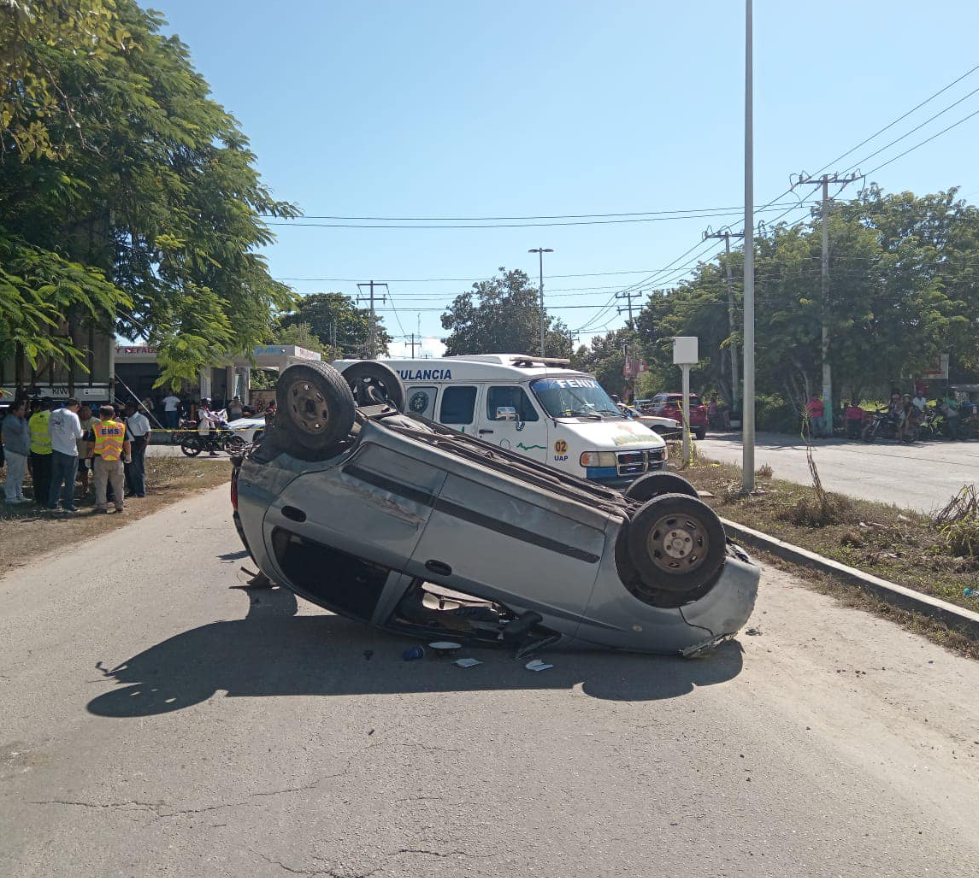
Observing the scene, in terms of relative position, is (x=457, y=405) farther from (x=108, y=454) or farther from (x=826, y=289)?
(x=826, y=289)

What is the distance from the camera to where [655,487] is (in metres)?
7.38

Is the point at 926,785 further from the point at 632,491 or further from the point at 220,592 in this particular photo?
the point at 220,592

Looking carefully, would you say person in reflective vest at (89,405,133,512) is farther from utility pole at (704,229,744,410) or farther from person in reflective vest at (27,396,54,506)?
utility pole at (704,229,744,410)

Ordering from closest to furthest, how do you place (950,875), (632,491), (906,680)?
(950,875) → (906,680) → (632,491)

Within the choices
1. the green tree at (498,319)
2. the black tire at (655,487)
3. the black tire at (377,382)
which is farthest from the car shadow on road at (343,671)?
the green tree at (498,319)

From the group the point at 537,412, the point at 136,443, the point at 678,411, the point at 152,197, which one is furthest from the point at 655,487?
the point at 678,411

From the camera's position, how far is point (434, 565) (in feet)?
→ 19.1

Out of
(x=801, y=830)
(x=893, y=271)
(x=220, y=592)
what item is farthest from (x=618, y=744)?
(x=893, y=271)

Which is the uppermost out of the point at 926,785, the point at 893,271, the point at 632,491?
the point at 893,271

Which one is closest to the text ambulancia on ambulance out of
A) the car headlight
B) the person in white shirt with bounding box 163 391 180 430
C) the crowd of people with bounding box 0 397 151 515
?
the car headlight

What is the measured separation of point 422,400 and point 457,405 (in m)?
0.55

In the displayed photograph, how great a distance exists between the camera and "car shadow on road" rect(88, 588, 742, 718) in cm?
534

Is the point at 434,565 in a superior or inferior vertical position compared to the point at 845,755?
superior

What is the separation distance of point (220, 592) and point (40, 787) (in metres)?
4.06
